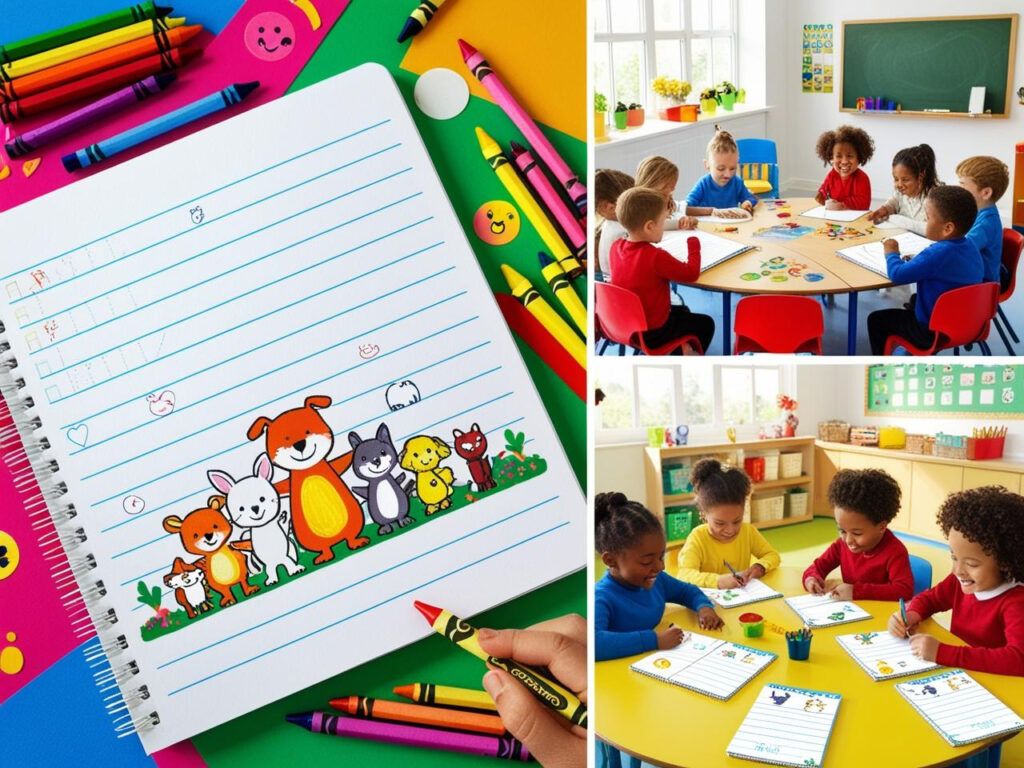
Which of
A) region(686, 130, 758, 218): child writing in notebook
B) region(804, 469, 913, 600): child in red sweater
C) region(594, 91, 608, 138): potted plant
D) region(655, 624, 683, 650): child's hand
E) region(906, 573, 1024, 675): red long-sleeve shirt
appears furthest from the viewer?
region(594, 91, 608, 138): potted plant

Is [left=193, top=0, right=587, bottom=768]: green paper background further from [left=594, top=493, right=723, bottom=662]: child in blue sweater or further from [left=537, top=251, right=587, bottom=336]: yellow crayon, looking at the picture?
[left=594, top=493, right=723, bottom=662]: child in blue sweater

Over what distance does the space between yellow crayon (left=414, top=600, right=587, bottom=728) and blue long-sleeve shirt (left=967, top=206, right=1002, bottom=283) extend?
146 centimetres

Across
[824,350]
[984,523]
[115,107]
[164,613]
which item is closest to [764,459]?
[984,523]

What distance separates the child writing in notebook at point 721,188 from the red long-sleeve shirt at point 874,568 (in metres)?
1.11

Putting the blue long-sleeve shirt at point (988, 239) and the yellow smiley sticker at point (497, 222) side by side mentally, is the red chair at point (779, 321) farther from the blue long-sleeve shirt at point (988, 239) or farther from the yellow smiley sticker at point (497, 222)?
the yellow smiley sticker at point (497, 222)

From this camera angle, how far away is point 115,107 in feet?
3.45

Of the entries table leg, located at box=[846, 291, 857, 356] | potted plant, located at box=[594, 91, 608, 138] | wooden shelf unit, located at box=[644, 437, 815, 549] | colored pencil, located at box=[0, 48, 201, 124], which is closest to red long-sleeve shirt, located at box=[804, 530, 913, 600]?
wooden shelf unit, located at box=[644, 437, 815, 549]

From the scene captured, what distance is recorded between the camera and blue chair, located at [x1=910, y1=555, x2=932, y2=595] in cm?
149

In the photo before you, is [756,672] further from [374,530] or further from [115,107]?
[115,107]

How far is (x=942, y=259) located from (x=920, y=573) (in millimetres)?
734

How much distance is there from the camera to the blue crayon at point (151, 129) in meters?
A: 1.05

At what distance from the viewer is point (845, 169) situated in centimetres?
231

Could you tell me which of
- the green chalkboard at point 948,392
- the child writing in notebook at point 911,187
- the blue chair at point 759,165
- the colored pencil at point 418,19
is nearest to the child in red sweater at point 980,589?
the green chalkboard at point 948,392

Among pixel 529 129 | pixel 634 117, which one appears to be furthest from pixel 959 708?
pixel 634 117
